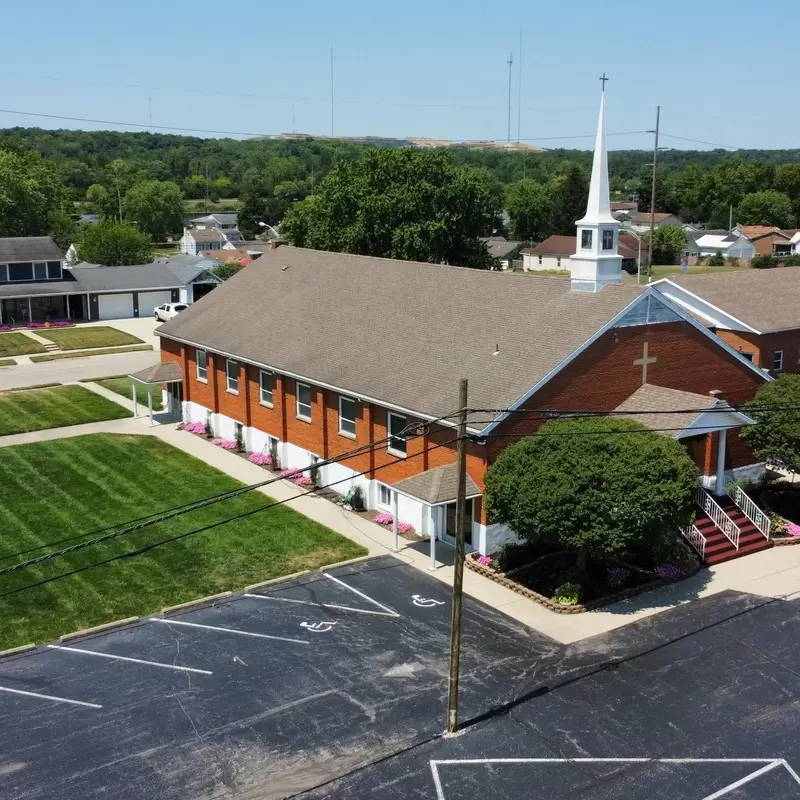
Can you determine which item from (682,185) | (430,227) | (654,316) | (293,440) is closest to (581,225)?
(654,316)

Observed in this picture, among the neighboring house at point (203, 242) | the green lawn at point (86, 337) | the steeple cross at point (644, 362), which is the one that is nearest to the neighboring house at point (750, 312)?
the steeple cross at point (644, 362)

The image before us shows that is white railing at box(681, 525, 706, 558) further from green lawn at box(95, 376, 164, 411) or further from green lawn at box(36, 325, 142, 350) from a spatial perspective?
green lawn at box(36, 325, 142, 350)

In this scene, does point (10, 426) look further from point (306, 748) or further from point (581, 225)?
point (306, 748)

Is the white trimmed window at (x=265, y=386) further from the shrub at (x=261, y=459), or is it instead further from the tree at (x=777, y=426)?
the tree at (x=777, y=426)

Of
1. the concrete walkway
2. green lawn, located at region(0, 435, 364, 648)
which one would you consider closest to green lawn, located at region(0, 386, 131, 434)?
green lawn, located at region(0, 435, 364, 648)

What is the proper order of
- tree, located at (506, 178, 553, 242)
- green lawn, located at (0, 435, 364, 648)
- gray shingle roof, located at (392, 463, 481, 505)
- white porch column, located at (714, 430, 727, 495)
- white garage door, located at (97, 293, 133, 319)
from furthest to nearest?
tree, located at (506, 178, 553, 242), white garage door, located at (97, 293, 133, 319), white porch column, located at (714, 430, 727, 495), gray shingle roof, located at (392, 463, 481, 505), green lawn, located at (0, 435, 364, 648)
